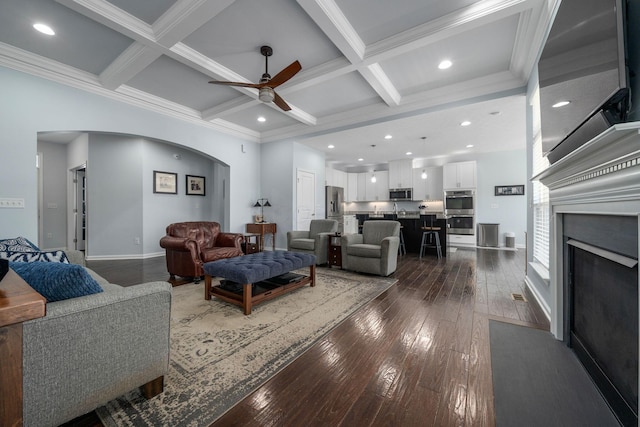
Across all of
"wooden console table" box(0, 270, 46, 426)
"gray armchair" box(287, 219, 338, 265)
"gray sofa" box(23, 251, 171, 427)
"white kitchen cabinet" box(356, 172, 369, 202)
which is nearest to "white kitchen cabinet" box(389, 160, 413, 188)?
"white kitchen cabinet" box(356, 172, 369, 202)

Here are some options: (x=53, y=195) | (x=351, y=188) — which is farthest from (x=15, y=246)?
(x=351, y=188)

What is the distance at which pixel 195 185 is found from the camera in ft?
22.0

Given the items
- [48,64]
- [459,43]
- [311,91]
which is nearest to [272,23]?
[311,91]

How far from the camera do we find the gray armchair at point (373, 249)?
379cm

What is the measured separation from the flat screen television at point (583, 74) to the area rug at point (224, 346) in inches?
84.6

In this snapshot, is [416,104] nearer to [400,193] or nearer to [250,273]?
[250,273]

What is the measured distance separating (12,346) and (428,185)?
26.7 ft

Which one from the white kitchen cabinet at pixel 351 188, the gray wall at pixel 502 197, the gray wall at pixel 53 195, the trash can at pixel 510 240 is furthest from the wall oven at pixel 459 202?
the gray wall at pixel 53 195

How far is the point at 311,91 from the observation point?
395cm

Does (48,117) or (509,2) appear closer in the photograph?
(509,2)

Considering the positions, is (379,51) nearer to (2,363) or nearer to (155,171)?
(2,363)

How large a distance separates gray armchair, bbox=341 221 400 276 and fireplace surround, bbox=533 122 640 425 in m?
1.97

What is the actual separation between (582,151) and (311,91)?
348cm

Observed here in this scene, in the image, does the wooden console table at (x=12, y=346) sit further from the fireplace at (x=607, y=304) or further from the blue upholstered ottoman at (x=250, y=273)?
the fireplace at (x=607, y=304)
